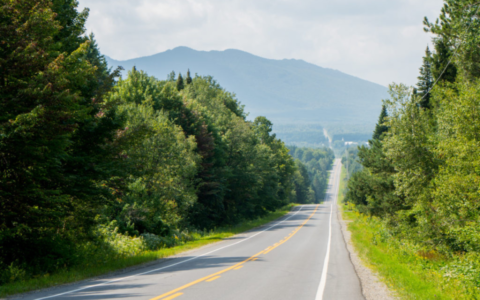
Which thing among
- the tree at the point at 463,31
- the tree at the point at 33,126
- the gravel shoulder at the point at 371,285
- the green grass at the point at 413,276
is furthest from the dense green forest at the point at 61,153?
the tree at the point at 463,31

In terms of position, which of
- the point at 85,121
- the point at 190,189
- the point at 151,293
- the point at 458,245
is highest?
the point at 85,121

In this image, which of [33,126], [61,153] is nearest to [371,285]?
[61,153]

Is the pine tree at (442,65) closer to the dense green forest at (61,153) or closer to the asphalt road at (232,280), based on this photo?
the asphalt road at (232,280)

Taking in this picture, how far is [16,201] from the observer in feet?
39.7

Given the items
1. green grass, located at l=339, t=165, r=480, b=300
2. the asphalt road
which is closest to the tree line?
green grass, located at l=339, t=165, r=480, b=300

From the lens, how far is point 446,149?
62.1ft

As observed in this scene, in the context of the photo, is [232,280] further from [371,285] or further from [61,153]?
[61,153]

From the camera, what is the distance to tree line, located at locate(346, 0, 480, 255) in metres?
17.7

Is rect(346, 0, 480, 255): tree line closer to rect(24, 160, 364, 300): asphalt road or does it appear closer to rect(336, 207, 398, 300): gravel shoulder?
rect(336, 207, 398, 300): gravel shoulder

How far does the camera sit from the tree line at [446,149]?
58.0ft

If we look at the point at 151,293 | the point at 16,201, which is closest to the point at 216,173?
the point at 16,201

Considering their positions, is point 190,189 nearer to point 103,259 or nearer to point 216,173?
point 216,173

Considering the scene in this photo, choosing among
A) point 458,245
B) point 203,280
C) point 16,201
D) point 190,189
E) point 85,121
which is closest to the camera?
point 203,280

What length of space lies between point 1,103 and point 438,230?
20.7m
